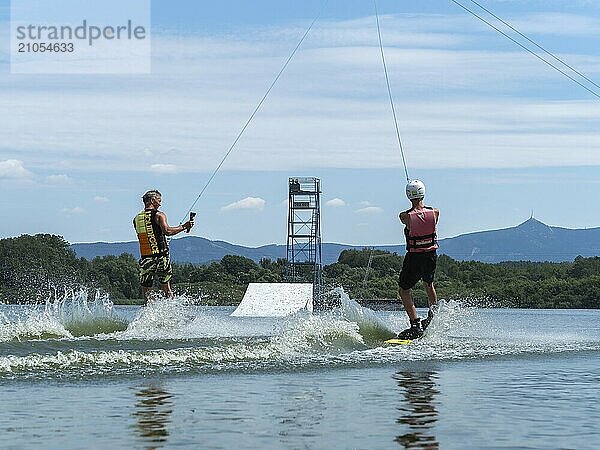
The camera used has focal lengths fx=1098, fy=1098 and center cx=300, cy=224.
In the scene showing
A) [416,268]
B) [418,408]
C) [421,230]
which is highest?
[421,230]

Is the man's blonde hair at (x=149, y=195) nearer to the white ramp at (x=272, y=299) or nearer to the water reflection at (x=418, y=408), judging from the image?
the water reflection at (x=418, y=408)

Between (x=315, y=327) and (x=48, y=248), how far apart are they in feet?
121

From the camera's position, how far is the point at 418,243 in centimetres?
1479

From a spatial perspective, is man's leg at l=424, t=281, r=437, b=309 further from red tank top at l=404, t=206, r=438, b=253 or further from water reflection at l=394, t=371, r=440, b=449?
water reflection at l=394, t=371, r=440, b=449

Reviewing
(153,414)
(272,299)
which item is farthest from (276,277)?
(153,414)

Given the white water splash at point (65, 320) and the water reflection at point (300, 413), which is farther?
the white water splash at point (65, 320)

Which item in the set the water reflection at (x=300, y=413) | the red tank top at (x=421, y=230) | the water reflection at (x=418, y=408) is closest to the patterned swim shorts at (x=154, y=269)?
the red tank top at (x=421, y=230)

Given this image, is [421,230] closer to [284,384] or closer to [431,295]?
[431,295]

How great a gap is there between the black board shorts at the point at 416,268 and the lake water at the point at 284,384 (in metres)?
0.59

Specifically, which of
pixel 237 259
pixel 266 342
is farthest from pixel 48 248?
pixel 266 342

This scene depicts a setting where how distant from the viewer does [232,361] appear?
1173 cm

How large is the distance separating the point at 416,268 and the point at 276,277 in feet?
152

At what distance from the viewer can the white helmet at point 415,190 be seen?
48.2 feet

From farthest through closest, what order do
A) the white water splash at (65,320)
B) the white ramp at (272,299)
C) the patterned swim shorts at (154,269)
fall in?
the white ramp at (272,299) → the patterned swim shorts at (154,269) → the white water splash at (65,320)
